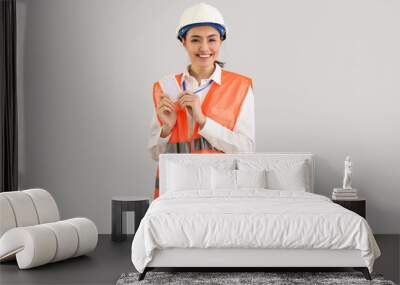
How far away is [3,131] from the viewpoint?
670cm

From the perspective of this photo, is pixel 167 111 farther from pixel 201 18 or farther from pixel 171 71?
pixel 201 18

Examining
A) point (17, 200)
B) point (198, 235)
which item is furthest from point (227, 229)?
point (17, 200)

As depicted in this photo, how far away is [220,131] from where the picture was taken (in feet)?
22.5

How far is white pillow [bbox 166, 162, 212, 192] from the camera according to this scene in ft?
20.5

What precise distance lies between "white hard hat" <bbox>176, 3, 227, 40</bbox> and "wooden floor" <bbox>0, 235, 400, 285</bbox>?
7.79 feet

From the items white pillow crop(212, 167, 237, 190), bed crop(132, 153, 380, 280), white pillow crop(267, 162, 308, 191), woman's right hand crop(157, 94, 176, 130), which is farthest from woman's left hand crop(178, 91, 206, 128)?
bed crop(132, 153, 380, 280)

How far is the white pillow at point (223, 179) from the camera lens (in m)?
6.15

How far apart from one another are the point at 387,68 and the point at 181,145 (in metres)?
2.33

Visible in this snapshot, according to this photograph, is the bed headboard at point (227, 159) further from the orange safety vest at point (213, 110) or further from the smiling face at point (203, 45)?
the smiling face at point (203, 45)

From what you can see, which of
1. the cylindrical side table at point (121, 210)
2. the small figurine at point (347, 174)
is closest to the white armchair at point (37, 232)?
the cylindrical side table at point (121, 210)

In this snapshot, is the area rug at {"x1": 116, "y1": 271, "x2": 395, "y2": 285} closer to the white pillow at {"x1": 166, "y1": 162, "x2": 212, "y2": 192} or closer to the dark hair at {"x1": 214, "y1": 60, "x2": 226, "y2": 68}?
the white pillow at {"x1": 166, "y1": 162, "x2": 212, "y2": 192}

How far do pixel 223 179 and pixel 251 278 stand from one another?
1.53 m

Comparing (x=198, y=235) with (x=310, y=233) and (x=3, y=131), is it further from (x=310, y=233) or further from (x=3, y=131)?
(x=3, y=131)

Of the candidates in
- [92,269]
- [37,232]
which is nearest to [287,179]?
[92,269]
